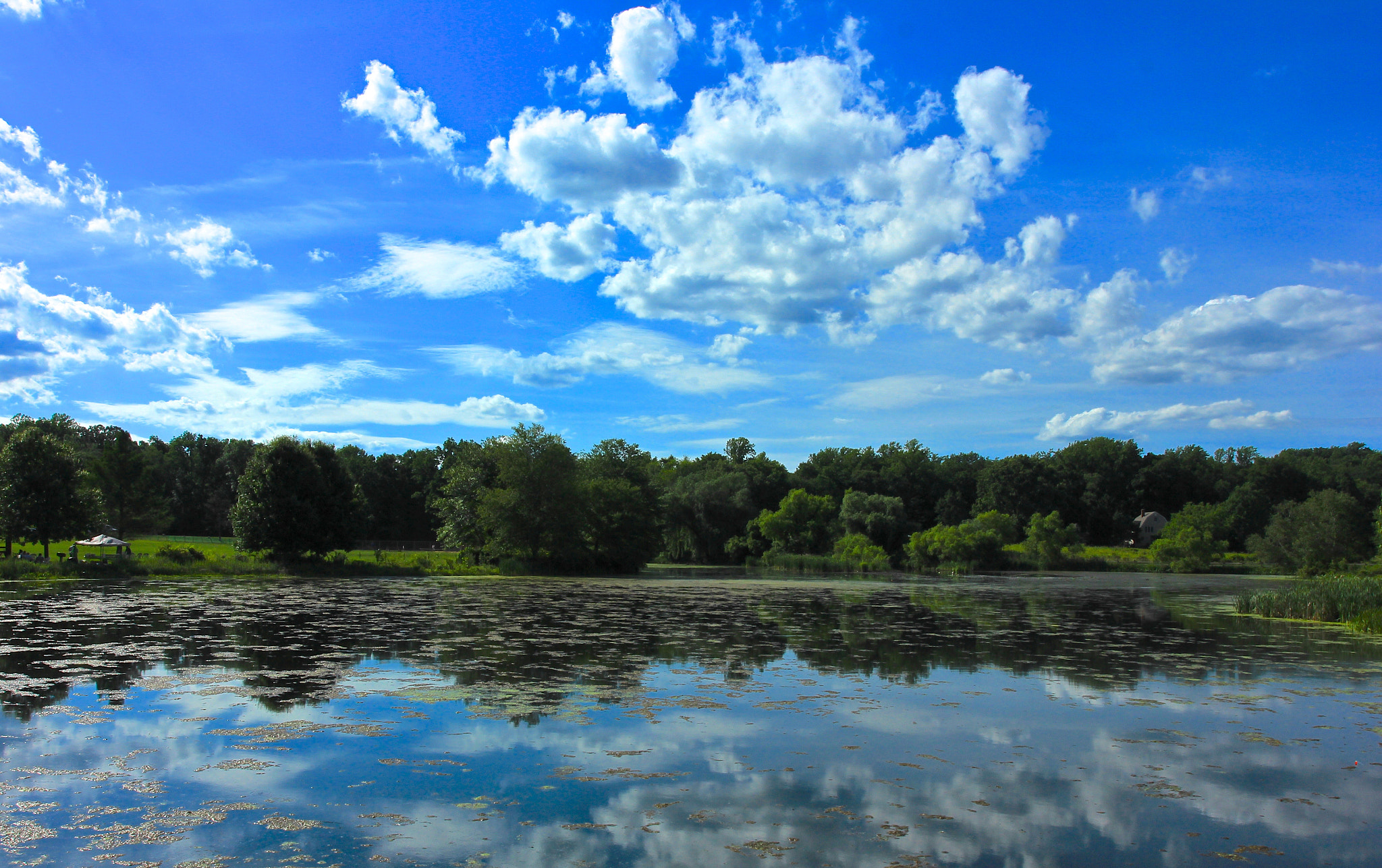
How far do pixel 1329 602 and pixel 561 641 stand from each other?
2279cm

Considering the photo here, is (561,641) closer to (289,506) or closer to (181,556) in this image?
(289,506)

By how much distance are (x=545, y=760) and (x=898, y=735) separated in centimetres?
394

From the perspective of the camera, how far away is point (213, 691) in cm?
1033

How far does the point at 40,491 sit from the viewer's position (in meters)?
34.1

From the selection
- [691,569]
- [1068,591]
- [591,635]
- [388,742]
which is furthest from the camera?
[691,569]

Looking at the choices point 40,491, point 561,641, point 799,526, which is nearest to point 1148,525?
point 799,526

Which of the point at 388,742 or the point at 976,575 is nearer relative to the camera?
the point at 388,742

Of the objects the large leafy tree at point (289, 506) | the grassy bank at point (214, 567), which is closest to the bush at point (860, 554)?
the grassy bank at point (214, 567)

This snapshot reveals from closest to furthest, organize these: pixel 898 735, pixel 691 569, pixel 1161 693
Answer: pixel 898 735 < pixel 1161 693 < pixel 691 569

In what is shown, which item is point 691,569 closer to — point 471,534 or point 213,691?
point 471,534

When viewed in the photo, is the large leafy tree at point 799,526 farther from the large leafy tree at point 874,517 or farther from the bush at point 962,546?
the bush at point 962,546

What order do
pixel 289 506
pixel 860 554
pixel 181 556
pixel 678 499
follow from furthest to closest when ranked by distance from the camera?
1. pixel 678 499
2. pixel 860 554
3. pixel 289 506
4. pixel 181 556

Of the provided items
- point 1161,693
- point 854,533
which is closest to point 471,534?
point 854,533

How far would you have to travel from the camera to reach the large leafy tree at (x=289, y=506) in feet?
130
